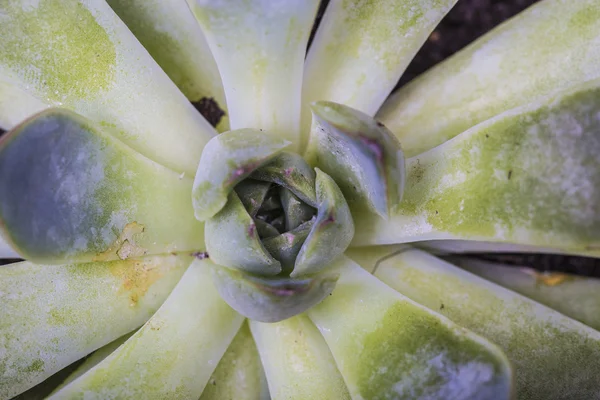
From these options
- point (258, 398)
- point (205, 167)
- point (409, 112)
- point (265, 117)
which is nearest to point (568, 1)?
point (409, 112)

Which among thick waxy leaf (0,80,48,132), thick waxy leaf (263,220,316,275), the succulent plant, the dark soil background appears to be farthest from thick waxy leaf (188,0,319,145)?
the dark soil background

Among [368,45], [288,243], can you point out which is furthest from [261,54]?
[288,243]

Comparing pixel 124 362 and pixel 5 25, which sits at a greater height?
pixel 5 25

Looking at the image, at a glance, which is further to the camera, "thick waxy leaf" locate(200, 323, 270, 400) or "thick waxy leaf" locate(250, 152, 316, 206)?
"thick waxy leaf" locate(200, 323, 270, 400)

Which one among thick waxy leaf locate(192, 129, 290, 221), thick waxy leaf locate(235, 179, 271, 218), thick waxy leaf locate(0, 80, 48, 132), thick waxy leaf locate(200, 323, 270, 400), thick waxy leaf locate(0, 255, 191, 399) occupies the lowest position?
thick waxy leaf locate(200, 323, 270, 400)

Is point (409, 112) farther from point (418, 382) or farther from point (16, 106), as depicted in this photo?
point (16, 106)

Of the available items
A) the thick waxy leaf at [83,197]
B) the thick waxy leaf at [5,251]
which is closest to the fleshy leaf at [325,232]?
the thick waxy leaf at [83,197]

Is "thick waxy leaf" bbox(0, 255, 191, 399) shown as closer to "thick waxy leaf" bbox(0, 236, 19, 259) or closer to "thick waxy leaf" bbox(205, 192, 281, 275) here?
"thick waxy leaf" bbox(0, 236, 19, 259)
